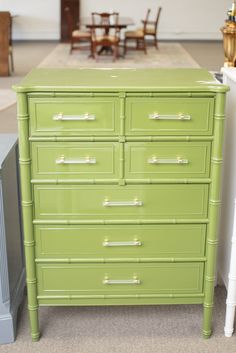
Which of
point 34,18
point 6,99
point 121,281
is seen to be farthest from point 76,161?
point 34,18

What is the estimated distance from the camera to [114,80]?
2312mm

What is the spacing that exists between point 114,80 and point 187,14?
12.4 meters

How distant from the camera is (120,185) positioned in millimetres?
2305

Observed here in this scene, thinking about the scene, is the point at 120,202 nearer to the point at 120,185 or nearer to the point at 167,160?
the point at 120,185

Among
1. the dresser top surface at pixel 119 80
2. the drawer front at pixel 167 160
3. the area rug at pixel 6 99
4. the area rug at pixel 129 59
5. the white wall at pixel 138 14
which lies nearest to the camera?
the dresser top surface at pixel 119 80

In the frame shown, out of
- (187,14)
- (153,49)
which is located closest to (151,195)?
(153,49)

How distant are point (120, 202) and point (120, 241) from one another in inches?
7.8

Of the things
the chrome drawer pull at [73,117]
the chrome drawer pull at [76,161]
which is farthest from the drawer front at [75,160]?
the chrome drawer pull at [73,117]

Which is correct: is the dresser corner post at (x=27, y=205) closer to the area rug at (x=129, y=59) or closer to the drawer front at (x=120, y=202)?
the drawer front at (x=120, y=202)

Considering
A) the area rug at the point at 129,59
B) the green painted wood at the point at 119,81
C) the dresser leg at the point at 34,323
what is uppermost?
the green painted wood at the point at 119,81

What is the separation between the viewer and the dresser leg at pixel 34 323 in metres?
2.46

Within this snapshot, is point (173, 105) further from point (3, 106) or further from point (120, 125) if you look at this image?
point (3, 106)

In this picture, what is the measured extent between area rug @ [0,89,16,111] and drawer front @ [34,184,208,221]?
463 centimetres

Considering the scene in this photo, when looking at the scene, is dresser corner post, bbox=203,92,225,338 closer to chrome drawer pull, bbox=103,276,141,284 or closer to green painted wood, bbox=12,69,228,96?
green painted wood, bbox=12,69,228,96
